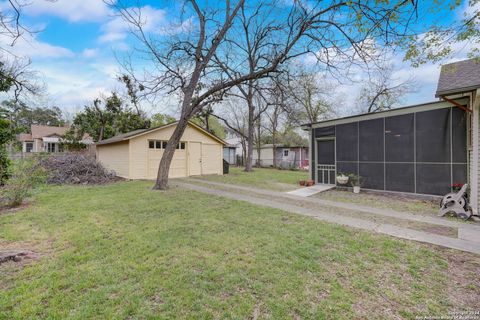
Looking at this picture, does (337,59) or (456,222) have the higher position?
(337,59)

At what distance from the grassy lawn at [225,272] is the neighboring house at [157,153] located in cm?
792

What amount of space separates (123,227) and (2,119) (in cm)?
912

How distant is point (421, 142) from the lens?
7363 mm

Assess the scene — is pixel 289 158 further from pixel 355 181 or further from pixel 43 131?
pixel 43 131

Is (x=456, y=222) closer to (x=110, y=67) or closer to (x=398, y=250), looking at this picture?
(x=398, y=250)

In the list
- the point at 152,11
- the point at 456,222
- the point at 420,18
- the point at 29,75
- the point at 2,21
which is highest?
the point at 152,11

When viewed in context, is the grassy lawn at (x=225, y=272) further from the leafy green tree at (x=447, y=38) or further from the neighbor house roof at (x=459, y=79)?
the neighbor house roof at (x=459, y=79)

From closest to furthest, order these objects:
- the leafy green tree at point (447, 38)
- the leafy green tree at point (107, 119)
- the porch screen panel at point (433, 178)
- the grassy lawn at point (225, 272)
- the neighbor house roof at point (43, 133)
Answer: the grassy lawn at point (225, 272) → the leafy green tree at point (447, 38) → the porch screen panel at point (433, 178) → the leafy green tree at point (107, 119) → the neighbor house roof at point (43, 133)

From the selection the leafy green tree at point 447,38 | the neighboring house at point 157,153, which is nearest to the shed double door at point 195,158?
the neighboring house at point 157,153

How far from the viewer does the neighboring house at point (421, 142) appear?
19.6 feet

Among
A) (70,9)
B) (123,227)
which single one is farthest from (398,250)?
(70,9)

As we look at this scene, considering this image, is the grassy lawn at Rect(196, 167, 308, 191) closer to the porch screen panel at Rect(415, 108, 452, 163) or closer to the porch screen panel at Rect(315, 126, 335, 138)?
the porch screen panel at Rect(315, 126, 335, 138)

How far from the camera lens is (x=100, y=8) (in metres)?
7.61

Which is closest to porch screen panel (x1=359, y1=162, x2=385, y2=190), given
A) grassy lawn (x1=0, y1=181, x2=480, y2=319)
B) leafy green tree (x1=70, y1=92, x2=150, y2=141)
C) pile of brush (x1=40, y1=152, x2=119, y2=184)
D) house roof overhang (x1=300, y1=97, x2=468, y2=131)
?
house roof overhang (x1=300, y1=97, x2=468, y2=131)
